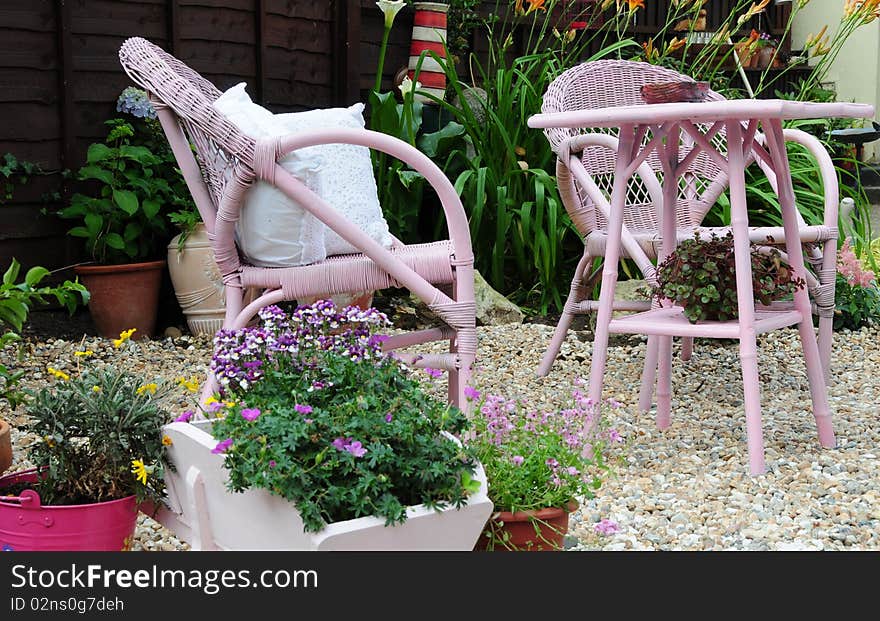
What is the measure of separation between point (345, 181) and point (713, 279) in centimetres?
94

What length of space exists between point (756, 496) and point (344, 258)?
1.03 metres

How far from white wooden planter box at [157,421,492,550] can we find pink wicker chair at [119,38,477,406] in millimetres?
651

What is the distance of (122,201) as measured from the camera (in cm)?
366

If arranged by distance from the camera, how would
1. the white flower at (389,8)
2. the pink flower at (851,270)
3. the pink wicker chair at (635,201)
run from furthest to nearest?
the white flower at (389,8), the pink flower at (851,270), the pink wicker chair at (635,201)

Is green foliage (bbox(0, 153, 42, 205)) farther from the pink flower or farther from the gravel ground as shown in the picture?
the pink flower

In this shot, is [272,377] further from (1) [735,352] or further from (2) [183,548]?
(1) [735,352]

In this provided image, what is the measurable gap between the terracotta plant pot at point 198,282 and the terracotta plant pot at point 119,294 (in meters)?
0.09

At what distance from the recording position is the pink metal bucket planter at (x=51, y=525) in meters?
1.59

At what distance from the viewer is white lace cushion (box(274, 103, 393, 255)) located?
261 cm

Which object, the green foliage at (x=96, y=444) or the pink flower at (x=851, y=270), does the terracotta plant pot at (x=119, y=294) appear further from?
the pink flower at (x=851, y=270)

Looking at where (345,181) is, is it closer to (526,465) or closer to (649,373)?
(649,373)

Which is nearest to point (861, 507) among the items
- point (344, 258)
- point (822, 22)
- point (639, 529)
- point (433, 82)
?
point (639, 529)

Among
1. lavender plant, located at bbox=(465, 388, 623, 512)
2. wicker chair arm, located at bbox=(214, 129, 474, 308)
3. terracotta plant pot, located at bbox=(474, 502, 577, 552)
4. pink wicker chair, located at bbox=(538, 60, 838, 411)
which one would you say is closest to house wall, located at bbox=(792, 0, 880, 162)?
pink wicker chair, located at bbox=(538, 60, 838, 411)

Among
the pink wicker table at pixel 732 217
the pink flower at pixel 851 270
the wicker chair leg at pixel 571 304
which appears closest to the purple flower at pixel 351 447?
the pink wicker table at pixel 732 217
